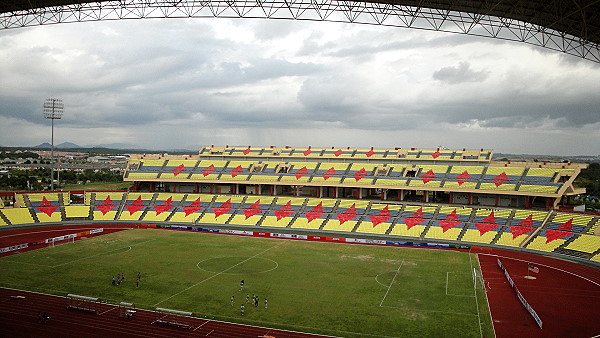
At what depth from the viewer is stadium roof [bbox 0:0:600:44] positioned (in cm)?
1995

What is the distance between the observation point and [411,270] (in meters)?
37.9

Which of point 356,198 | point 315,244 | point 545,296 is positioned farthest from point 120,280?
point 356,198

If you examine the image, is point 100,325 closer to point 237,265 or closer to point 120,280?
point 120,280

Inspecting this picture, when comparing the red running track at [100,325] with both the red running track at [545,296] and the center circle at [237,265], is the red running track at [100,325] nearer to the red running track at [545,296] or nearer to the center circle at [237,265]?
the center circle at [237,265]

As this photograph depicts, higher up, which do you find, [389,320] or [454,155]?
[454,155]

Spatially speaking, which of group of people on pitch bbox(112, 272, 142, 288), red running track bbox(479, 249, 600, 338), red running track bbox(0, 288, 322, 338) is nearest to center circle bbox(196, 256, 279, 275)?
group of people on pitch bbox(112, 272, 142, 288)

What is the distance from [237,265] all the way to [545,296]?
24415 millimetres

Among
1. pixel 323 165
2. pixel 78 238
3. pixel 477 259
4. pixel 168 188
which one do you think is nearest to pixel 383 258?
pixel 477 259

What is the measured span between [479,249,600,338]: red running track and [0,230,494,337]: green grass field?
1.33 m

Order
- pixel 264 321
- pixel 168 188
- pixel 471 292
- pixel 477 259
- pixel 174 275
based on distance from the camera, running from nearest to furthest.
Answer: pixel 264 321 → pixel 471 292 → pixel 174 275 → pixel 477 259 → pixel 168 188

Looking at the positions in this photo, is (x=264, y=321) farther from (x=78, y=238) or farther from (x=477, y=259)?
(x=78, y=238)

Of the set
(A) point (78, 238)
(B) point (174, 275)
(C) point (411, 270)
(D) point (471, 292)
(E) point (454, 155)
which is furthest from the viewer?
(E) point (454, 155)

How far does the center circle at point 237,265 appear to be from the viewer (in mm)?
37219

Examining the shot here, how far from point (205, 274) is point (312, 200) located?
27998 millimetres
